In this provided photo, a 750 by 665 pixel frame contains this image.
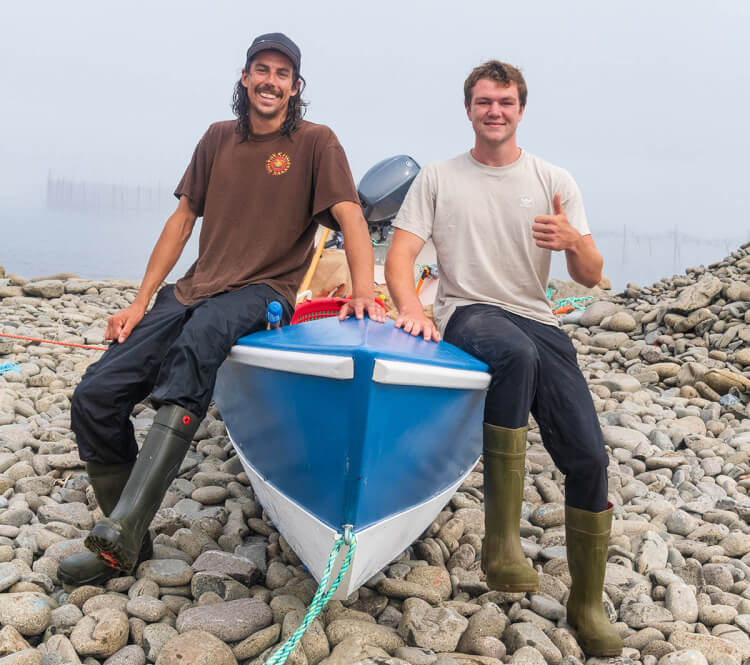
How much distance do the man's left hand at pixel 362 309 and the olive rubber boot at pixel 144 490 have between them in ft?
2.43

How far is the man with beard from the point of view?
2.58 metres

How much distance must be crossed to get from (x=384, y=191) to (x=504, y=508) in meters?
3.66

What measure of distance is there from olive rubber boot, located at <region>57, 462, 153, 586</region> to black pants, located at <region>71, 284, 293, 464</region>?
0.16 feet

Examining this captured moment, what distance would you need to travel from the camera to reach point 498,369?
8.57 ft

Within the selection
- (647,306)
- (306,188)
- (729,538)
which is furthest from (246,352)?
(647,306)

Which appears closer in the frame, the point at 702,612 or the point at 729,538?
the point at 702,612

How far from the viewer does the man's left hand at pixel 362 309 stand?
9.63 feet

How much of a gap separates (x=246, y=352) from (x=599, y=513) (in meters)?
1.44

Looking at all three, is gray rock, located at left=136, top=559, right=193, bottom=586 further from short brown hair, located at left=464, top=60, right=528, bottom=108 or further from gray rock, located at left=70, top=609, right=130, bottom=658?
short brown hair, located at left=464, top=60, right=528, bottom=108

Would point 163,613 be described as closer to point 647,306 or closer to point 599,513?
point 599,513

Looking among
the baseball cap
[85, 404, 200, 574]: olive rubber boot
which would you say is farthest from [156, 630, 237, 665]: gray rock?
the baseball cap

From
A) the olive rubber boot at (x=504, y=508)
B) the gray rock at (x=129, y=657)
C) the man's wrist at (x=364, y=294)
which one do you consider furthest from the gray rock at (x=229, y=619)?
the man's wrist at (x=364, y=294)

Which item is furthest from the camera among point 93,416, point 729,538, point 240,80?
point 729,538

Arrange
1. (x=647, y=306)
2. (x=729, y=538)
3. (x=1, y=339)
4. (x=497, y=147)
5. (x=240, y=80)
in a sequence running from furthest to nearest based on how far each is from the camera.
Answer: (x=647, y=306), (x=1, y=339), (x=729, y=538), (x=240, y=80), (x=497, y=147)
